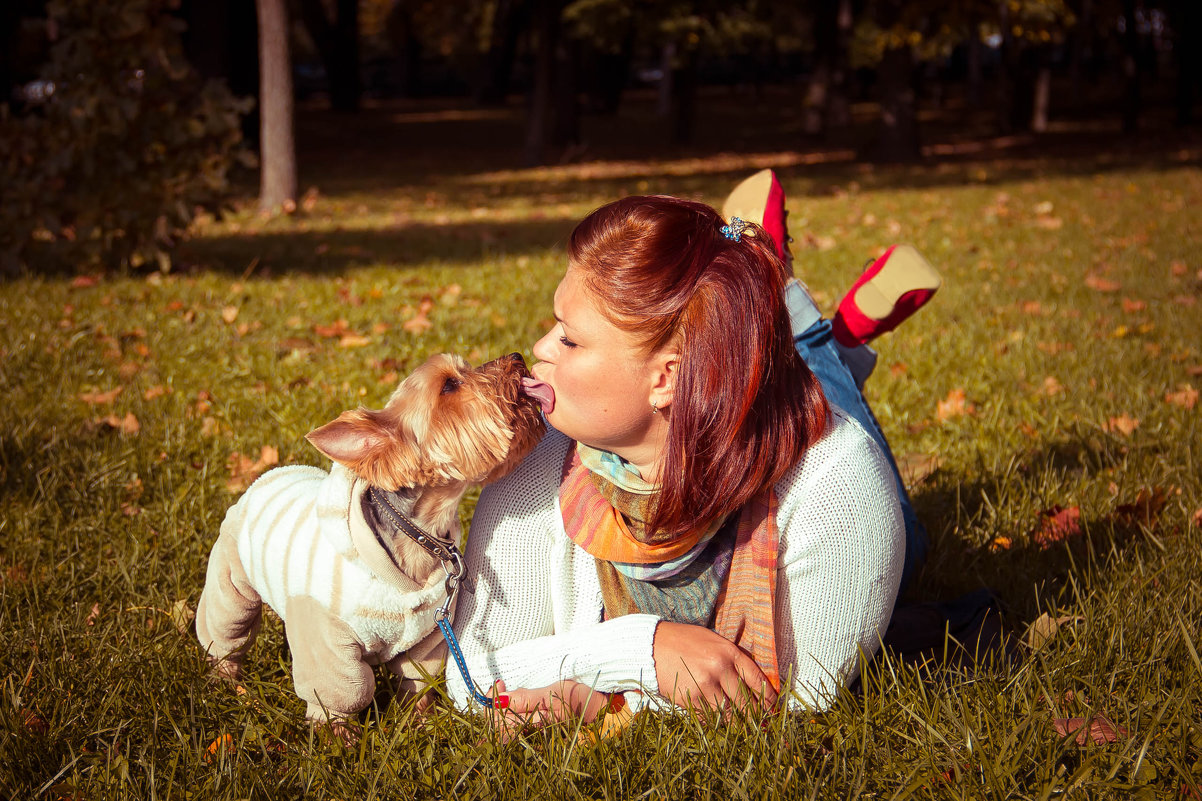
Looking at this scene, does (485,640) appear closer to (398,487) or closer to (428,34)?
(398,487)

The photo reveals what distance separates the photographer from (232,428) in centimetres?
433

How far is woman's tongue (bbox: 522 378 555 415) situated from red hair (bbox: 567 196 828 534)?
0.30 meters

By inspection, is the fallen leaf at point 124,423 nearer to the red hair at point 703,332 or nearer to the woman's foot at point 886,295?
the red hair at point 703,332

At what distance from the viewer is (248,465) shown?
3930mm

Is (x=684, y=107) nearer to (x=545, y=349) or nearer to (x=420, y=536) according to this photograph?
(x=545, y=349)

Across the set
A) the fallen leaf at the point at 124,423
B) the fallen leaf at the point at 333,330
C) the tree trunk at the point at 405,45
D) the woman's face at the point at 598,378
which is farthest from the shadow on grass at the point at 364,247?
the tree trunk at the point at 405,45

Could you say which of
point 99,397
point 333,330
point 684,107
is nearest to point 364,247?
point 333,330

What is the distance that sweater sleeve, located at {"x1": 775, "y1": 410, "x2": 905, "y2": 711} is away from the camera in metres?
2.22

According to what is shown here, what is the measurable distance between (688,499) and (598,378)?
0.36m

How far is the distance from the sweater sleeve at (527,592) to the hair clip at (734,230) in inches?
31.4

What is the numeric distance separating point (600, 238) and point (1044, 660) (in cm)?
165

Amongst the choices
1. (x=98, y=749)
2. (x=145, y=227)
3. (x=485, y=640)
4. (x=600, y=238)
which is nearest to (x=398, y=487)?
(x=485, y=640)

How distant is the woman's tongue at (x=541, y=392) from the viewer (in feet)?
7.62

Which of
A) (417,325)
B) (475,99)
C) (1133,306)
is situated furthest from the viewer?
(475,99)
